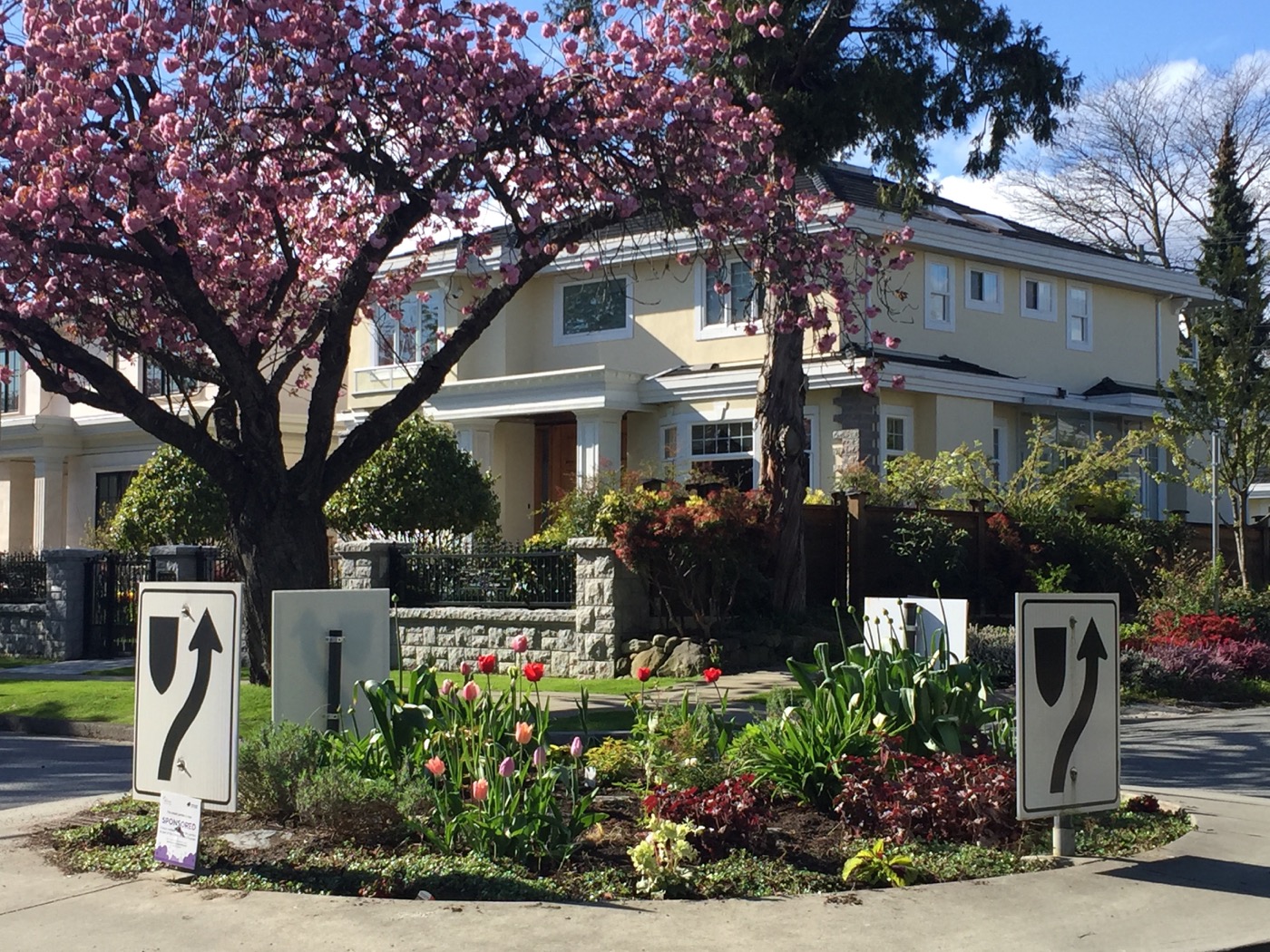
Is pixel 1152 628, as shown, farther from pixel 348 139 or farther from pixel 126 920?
pixel 126 920

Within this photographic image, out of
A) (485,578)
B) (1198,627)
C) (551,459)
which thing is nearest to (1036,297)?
(551,459)

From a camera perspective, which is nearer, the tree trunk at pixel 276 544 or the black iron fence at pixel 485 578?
the tree trunk at pixel 276 544

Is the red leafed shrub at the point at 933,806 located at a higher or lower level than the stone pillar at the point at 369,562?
lower

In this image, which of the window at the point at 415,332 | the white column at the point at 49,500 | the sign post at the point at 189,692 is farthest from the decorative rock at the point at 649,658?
the white column at the point at 49,500

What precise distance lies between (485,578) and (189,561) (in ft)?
16.0

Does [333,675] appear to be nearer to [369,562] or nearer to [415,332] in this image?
[369,562]

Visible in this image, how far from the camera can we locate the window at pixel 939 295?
2723 centimetres

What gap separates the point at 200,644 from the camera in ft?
21.9

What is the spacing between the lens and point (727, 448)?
26.5 m

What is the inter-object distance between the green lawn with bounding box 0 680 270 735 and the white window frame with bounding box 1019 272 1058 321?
1814 cm

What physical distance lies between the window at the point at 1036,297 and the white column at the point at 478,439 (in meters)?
10.6

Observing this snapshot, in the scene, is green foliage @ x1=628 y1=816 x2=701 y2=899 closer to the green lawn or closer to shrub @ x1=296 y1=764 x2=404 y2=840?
shrub @ x1=296 y1=764 x2=404 y2=840

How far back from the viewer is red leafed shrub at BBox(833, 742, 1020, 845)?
7246mm

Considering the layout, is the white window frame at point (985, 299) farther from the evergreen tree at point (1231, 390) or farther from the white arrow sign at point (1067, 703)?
the white arrow sign at point (1067, 703)
